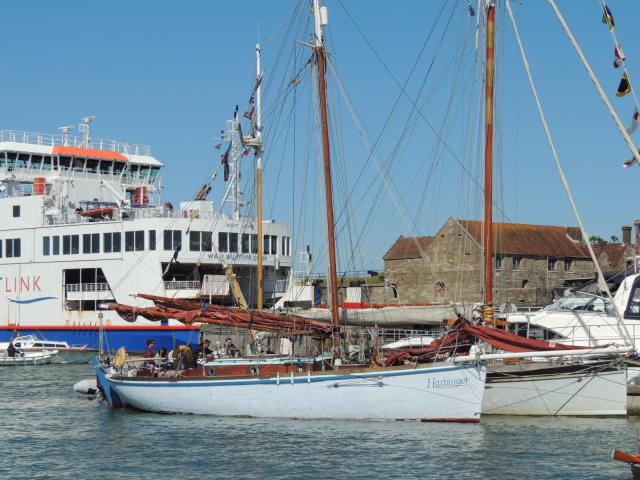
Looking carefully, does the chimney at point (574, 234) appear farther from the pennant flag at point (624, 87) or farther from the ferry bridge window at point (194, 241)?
the pennant flag at point (624, 87)

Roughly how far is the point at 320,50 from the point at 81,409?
49.0 ft

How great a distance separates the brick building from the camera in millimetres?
75812

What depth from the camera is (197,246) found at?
190 ft

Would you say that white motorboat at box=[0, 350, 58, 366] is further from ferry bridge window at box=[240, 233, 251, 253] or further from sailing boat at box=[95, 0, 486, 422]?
sailing boat at box=[95, 0, 486, 422]

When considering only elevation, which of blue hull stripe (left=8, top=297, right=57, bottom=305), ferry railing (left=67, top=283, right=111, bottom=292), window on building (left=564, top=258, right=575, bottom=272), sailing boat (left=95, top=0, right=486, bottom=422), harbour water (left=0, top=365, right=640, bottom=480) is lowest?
harbour water (left=0, top=365, right=640, bottom=480)

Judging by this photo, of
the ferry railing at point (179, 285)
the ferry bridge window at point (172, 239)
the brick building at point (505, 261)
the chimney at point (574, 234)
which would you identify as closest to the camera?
the ferry railing at point (179, 285)

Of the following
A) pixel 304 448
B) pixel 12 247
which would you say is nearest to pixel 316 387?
pixel 304 448

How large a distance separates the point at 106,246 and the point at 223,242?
7053 mm

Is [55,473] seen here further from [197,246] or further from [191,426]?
[197,246]

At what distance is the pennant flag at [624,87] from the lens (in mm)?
28453

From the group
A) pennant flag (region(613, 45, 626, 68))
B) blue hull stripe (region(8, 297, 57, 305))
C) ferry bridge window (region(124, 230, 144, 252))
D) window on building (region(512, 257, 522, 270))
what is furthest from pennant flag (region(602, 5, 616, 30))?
window on building (region(512, 257, 522, 270))

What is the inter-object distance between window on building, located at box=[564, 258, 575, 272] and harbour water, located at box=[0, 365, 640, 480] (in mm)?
52712

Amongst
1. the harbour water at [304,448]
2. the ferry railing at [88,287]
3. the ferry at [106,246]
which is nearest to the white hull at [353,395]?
the harbour water at [304,448]

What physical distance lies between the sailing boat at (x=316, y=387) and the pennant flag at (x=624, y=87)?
8.49m
